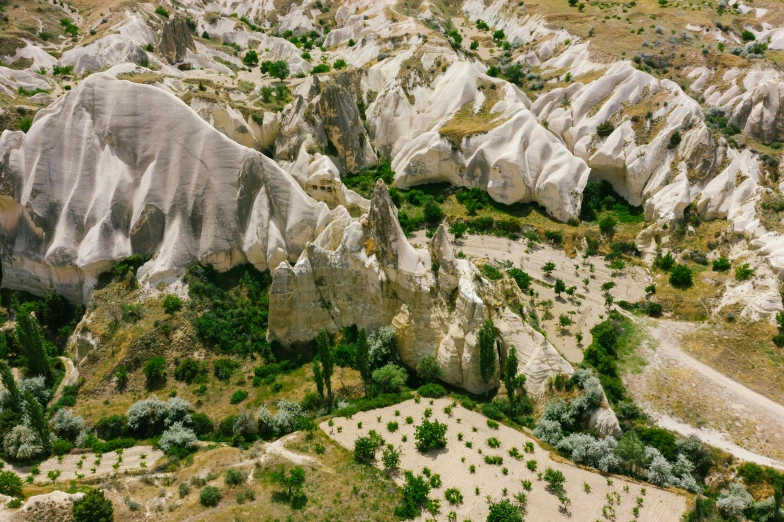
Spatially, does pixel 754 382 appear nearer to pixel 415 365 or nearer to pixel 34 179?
pixel 415 365

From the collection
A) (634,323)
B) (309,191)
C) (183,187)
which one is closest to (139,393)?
(183,187)

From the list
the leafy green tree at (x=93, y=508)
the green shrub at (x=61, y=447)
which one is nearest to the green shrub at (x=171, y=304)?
the green shrub at (x=61, y=447)

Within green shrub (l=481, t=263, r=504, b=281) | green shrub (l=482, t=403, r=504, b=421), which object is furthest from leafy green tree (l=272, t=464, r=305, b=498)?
green shrub (l=481, t=263, r=504, b=281)

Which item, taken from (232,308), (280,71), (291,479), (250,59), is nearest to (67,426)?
(232,308)

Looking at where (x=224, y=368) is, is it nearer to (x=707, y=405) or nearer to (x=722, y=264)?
(x=707, y=405)

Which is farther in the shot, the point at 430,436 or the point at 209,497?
the point at 430,436

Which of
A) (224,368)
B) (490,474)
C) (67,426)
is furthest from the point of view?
(224,368)
